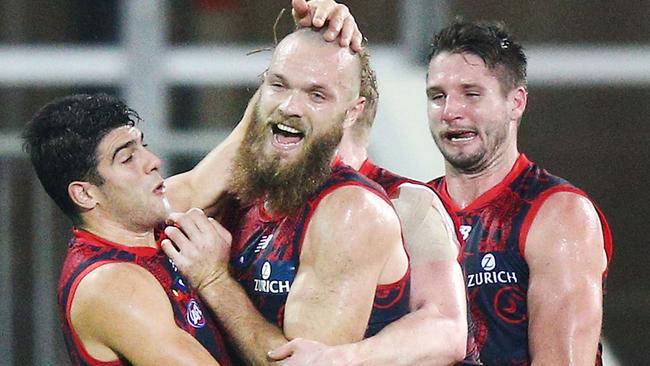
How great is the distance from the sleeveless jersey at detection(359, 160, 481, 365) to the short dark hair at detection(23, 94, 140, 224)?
0.74m

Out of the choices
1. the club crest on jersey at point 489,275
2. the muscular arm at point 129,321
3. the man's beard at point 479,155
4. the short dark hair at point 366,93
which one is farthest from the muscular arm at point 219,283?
the man's beard at point 479,155

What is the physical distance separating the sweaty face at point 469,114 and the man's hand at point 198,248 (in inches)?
41.2

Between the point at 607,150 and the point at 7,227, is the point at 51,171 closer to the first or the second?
the point at 7,227

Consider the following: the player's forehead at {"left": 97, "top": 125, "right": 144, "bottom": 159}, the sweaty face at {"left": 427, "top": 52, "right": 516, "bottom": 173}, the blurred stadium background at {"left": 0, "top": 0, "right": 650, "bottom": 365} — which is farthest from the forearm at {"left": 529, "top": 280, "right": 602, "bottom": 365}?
the blurred stadium background at {"left": 0, "top": 0, "right": 650, "bottom": 365}

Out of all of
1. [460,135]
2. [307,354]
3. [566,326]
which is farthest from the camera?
[460,135]

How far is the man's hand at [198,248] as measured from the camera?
141 inches

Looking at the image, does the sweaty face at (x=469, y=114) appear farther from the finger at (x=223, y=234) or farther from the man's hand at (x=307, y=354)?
the man's hand at (x=307, y=354)

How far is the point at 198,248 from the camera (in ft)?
11.8

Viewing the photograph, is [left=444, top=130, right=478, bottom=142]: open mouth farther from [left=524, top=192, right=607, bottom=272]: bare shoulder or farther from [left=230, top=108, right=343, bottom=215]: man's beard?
[left=230, top=108, right=343, bottom=215]: man's beard

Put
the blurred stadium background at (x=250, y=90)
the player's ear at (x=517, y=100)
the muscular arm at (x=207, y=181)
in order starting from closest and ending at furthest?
the muscular arm at (x=207, y=181)
the player's ear at (x=517, y=100)
the blurred stadium background at (x=250, y=90)

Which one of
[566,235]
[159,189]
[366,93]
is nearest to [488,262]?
[566,235]

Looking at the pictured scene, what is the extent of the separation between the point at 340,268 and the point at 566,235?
0.96m

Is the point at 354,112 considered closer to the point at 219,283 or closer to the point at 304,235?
the point at 304,235

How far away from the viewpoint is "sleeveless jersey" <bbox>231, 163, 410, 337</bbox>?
3586 millimetres
